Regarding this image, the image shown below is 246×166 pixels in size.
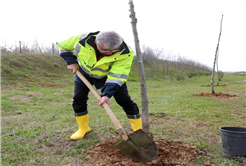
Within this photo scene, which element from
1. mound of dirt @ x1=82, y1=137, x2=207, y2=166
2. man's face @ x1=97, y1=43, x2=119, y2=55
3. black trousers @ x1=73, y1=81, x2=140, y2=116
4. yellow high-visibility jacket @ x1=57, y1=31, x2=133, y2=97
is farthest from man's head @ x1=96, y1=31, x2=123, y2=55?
mound of dirt @ x1=82, y1=137, x2=207, y2=166

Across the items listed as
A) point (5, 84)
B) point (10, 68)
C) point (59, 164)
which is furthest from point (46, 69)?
point (59, 164)

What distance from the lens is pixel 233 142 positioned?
2396mm

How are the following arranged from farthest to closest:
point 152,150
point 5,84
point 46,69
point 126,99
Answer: point 46,69, point 5,84, point 126,99, point 152,150

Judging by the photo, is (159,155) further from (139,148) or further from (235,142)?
(235,142)

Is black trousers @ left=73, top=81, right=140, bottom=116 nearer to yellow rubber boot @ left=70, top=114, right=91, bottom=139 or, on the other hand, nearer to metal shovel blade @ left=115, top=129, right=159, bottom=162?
yellow rubber boot @ left=70, top=114, right=91, bottom=139

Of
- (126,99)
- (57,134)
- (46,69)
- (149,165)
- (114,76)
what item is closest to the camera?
(149,165)

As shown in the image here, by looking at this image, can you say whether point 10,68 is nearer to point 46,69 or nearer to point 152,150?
point 46,69

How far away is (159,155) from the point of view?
249cm

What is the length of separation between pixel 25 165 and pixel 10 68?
1492 centimetres

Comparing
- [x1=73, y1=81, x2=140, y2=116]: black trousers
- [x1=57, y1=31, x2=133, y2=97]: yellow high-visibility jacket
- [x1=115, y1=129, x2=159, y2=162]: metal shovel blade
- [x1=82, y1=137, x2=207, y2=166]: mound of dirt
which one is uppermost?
[x1=57, y1=31, x2=133, y2=97]: yellow high-visibility jacket

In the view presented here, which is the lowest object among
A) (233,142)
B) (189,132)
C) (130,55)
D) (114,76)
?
(189,132)

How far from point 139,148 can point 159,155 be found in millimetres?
331

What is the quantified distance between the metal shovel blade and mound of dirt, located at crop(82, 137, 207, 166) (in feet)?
0.20

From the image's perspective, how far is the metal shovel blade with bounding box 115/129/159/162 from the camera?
235 centimetres
